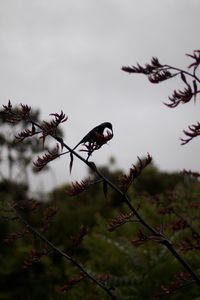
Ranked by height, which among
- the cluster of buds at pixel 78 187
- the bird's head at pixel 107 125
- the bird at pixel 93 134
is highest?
the bird's head at pixel 107 125

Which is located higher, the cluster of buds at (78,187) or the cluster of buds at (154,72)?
the cluster of buds at (154,72)

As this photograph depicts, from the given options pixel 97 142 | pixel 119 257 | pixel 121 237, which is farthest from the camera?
pixel 119 257

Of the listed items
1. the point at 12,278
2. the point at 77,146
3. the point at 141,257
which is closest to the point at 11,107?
the point at 77,146

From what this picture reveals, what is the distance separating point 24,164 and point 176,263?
23770 mm

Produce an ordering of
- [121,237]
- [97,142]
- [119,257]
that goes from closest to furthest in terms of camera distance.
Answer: [97,142], [121,237], [119,257]

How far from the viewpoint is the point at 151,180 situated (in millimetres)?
25547

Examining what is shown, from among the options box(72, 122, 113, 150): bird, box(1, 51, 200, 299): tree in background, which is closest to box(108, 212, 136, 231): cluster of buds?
box(1, 51, 200, 299): tree in background

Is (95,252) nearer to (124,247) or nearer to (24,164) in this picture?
(124,247)

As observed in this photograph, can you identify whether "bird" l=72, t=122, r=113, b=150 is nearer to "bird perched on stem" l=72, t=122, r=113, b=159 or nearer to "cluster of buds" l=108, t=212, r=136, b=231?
"bird perched on stem" l=72, t=122, r=113, b=159

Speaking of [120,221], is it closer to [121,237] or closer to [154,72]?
[154,72]

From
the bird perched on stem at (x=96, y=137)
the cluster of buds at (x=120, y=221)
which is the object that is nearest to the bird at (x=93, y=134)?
the bird perched on stem at (x=96, y=137)

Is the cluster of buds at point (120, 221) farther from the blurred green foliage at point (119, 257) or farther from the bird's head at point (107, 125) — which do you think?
the bird's head at point (107, 125)

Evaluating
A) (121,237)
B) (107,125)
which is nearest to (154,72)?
(107,125)

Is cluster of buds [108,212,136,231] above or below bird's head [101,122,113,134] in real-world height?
below
